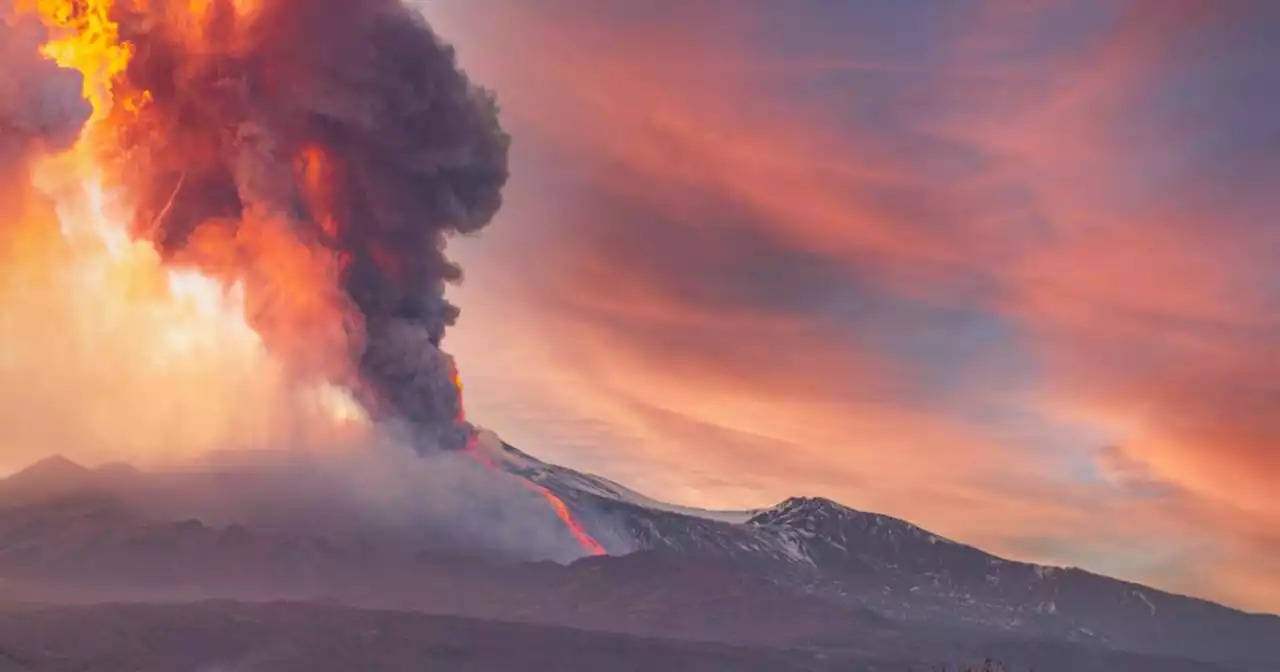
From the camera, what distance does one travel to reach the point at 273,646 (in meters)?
144

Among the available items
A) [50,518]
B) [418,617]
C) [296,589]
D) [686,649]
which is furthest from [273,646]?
[50,518]

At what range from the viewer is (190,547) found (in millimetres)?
193875

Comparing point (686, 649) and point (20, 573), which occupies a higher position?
point (686, 649)

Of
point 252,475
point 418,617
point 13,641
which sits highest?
point 252,475

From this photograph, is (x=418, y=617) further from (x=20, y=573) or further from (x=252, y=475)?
(x=20, y=573)

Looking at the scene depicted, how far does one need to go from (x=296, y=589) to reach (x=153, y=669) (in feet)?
206

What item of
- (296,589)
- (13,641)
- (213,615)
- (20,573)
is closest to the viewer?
(13,641)

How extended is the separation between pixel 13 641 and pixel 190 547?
69.9 metres

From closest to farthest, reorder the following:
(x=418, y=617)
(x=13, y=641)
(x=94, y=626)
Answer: (x=13, y=641), (x=94, y=626), (x=418, y=617)

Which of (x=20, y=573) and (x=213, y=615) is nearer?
(x=213, y=615)

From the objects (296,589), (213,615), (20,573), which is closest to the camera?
(213,615)

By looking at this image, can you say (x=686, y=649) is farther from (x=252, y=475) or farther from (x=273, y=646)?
(x=252, y=475)

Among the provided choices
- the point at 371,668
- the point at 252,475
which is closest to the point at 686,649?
the point at 371,668

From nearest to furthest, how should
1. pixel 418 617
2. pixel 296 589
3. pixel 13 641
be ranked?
1. pixel 13 641
2. pixel 418 617
3. pixel 296 589
